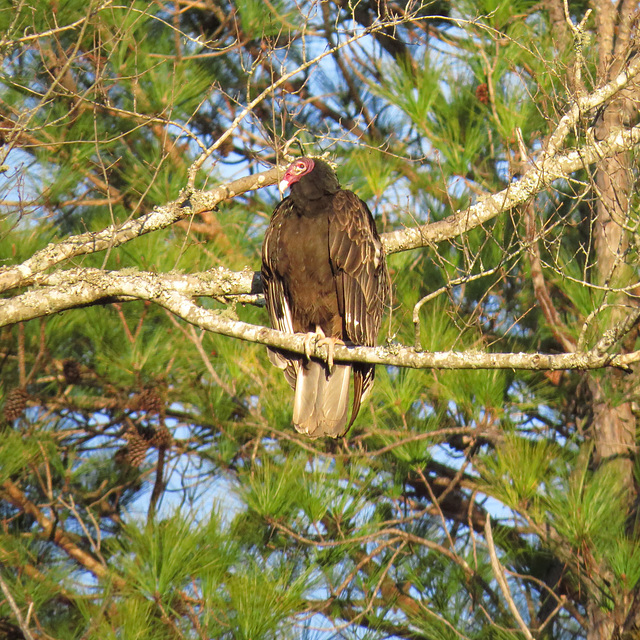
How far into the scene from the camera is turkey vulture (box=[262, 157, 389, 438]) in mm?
2863

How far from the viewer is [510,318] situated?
12.0 ft

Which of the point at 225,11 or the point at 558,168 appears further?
the point at 225,11

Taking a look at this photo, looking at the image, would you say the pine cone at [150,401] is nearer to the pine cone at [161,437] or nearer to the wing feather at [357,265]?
the pine cone at [161,437]

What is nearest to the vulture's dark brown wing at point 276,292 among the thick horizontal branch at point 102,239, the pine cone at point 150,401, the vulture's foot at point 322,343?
the vulture's foot at point 322,343

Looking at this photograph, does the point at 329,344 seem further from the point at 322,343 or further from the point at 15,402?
the point at 15,402

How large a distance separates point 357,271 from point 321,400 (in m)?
0.44

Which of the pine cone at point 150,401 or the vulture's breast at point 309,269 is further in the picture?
the pine cone at point 150,401

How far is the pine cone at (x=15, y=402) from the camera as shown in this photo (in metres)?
3.31

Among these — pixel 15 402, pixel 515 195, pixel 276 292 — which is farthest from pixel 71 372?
pixel 515 195

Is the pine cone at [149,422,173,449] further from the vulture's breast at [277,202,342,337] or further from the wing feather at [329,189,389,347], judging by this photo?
the wing feather at [329,189,389,347]

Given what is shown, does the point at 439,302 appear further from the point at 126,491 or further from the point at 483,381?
the point at 126,491

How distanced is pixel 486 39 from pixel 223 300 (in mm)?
1878

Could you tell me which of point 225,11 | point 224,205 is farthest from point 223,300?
point 225,11

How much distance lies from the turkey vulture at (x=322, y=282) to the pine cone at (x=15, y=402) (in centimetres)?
105
